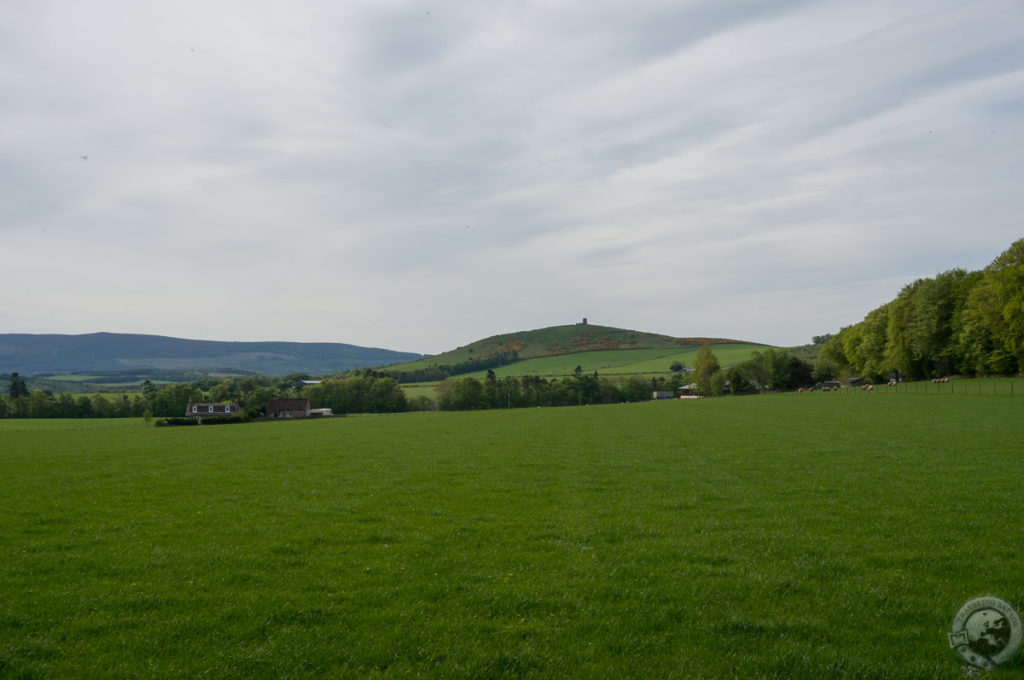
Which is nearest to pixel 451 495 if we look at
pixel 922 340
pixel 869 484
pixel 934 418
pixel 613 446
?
pixel 869 484

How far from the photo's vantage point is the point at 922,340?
3871 inches

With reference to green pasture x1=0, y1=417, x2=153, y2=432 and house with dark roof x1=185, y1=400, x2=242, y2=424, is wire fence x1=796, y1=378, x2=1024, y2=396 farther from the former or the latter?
house with dark roof x1=185, y1=400, x2=242, y2=424

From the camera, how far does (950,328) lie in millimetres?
95688

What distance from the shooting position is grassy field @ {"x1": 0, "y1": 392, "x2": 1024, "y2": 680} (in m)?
7.84

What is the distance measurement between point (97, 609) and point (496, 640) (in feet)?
20.7

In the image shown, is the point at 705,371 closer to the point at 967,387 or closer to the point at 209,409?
the point at 967,387

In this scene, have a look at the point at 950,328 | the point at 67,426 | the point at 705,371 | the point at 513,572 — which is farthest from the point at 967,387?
the point at 67,426

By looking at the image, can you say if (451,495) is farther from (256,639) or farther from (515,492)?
(256,639)

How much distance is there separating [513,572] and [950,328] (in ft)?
360

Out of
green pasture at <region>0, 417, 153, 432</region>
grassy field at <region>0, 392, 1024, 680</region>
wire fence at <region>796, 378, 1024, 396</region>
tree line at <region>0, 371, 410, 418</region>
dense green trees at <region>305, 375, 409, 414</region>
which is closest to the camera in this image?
Result: grassy field at <region>0, 392, 1024, 680</region>

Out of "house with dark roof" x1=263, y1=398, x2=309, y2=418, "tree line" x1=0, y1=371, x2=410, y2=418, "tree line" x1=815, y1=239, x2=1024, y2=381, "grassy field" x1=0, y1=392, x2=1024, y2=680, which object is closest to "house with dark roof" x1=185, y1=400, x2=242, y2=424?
"tree line" x1=0, y1=371, x2=410, y2=418

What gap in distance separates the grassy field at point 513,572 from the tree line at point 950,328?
2811 inches

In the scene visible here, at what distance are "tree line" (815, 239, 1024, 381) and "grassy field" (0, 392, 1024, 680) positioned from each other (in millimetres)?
71387

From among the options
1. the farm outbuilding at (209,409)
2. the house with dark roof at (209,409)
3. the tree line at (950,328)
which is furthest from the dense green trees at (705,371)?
the farm outbuilding at (209,409)
